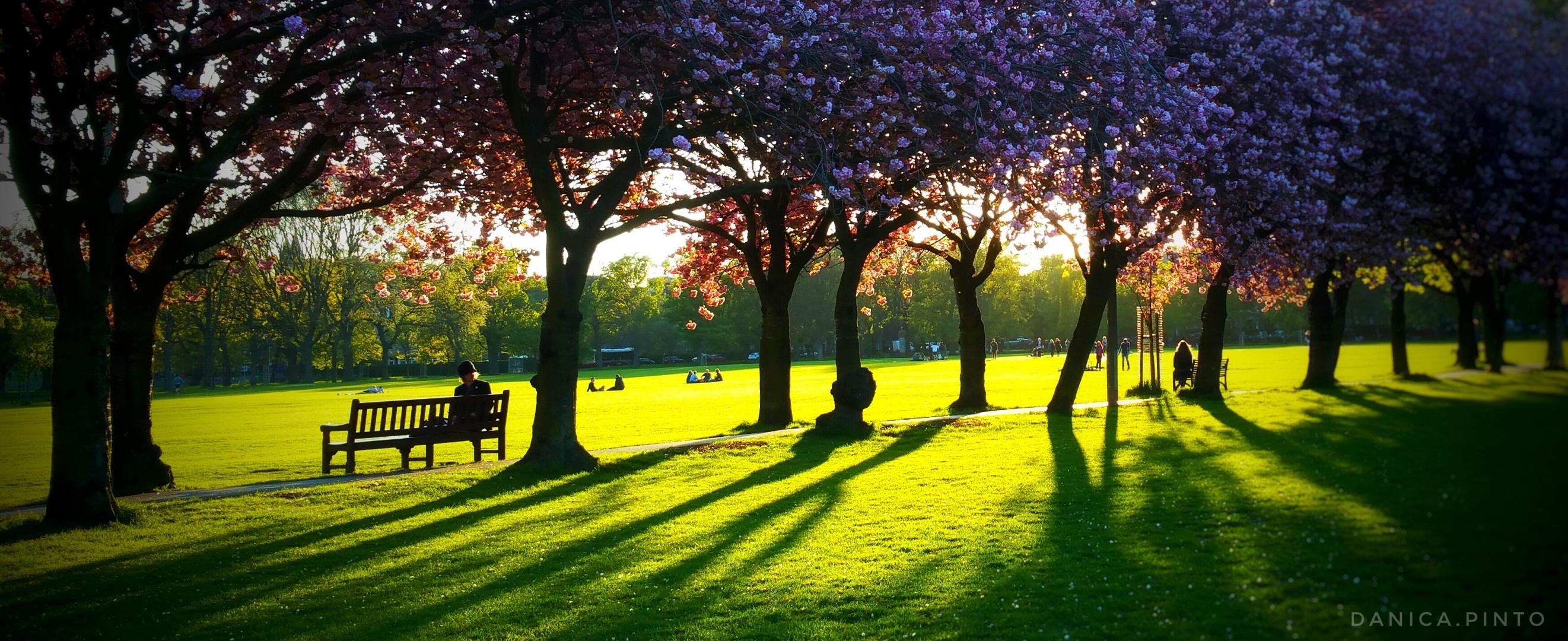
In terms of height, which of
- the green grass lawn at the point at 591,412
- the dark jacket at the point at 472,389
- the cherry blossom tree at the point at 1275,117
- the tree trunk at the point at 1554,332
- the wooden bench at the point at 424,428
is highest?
the cherry blossom tree at the point at 1275,117

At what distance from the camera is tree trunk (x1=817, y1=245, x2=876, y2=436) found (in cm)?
2092

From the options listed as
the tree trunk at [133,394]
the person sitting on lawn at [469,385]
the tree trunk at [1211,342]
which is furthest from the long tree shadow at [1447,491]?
the tree trunk at [1211,342]

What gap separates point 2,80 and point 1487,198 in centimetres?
1500

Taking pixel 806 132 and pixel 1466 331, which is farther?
pixel 806 132

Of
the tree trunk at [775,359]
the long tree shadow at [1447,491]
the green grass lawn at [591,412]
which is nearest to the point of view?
the long tree shadow at [1447,491]

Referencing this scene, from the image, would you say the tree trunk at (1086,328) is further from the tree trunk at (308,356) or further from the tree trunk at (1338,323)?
the tree trunk at (308,356)

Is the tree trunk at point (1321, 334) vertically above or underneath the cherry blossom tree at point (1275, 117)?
underneath

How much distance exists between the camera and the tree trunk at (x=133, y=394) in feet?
48.9

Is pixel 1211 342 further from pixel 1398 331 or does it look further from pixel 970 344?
pixel 1398 331

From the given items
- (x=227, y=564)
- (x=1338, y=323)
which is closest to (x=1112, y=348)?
(x=1338, y=323)

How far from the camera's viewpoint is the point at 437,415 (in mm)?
17359

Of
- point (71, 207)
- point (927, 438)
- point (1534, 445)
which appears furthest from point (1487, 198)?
point (927, 438)

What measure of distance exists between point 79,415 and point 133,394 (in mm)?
4046

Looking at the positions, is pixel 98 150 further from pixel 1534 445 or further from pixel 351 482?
pixel 1534 445
